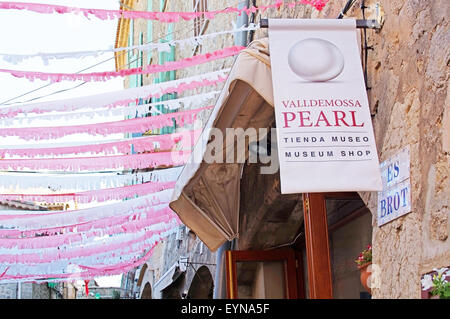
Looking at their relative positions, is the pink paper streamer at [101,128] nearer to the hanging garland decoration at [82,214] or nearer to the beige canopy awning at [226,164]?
the beige canopy awning at [226,164]

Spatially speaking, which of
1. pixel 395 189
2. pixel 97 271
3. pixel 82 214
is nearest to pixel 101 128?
pixel 82 214

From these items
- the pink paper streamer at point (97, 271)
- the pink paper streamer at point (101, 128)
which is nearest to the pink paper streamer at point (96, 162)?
the pink paper streamer at point (101, 128)

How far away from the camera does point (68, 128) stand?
19.2 ft

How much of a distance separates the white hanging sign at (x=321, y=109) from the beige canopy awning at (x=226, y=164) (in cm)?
16

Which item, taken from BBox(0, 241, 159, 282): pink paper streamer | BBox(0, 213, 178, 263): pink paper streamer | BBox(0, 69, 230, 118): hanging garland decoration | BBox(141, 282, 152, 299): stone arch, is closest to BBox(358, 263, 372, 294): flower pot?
BBox(0, 69, 230, 118): hanging garland decoration

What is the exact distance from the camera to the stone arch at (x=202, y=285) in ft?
33.1

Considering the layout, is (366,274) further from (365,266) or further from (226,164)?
(226,164)

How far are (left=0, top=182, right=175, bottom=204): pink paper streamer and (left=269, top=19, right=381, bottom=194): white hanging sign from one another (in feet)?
12.2

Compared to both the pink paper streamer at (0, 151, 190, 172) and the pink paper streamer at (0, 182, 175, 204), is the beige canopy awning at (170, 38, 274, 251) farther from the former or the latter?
the pink paper streamer at (0, 182, 175, 204)

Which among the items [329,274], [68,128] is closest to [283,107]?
[329,274]

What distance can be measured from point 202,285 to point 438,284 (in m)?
7.89

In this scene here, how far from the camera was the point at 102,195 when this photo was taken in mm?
6918

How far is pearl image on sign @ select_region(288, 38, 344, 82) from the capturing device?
Answer: 349 centimetres

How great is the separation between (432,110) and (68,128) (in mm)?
3589
